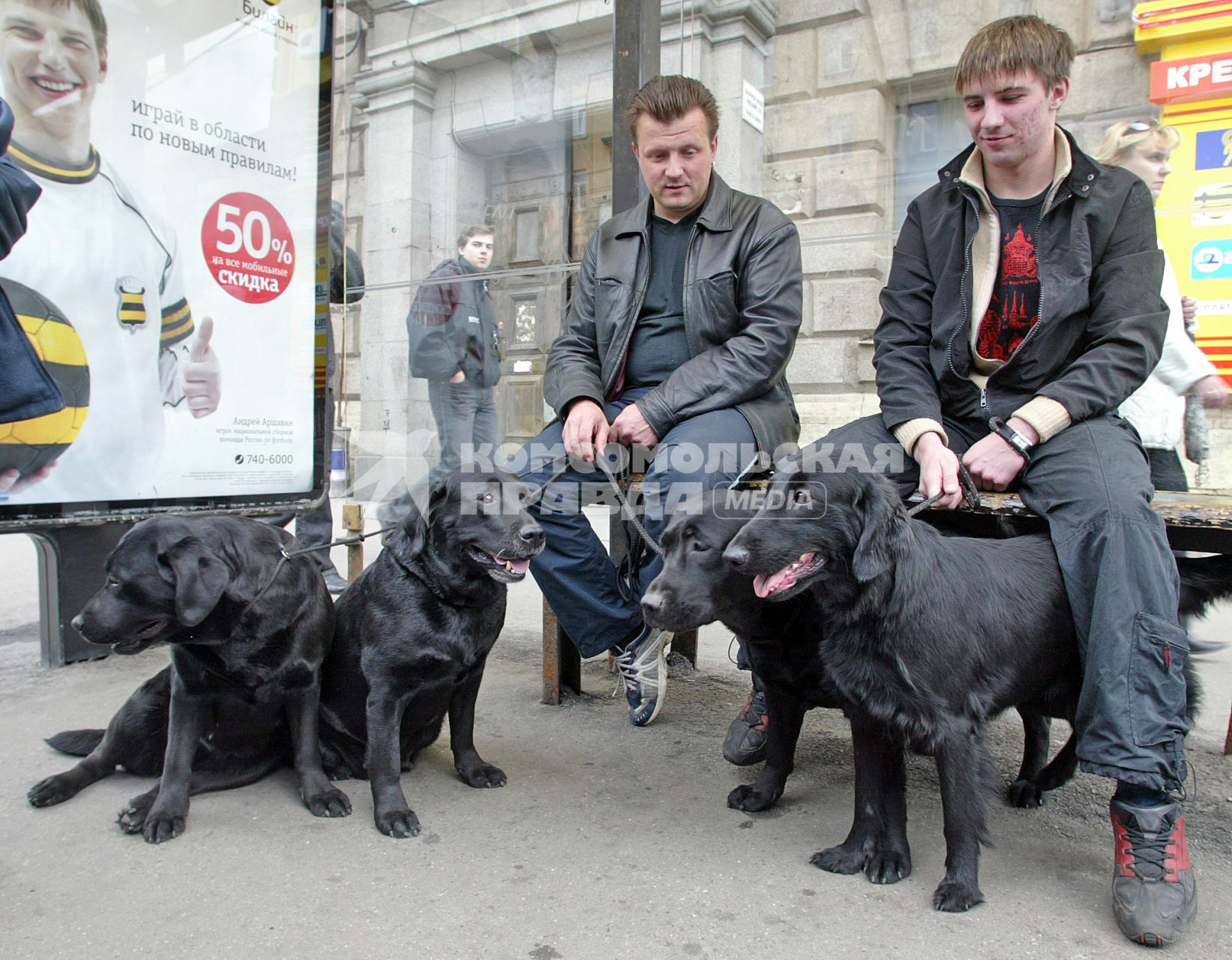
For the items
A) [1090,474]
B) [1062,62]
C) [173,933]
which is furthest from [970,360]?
[173,933]

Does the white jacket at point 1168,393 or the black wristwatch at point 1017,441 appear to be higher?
the white jacket at point 1168,393

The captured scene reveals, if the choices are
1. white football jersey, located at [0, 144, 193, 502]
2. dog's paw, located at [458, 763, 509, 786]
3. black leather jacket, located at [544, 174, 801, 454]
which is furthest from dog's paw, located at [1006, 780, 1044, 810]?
white football jersey, located at [0, 144, 193, 502]

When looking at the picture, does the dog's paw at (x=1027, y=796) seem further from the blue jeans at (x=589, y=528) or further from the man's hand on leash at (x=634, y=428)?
the man's hand on leash at (x=634, y=428)

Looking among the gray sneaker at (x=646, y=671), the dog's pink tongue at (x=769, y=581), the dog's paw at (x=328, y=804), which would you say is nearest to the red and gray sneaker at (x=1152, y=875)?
the dog's pink tongue at (x=769, y=581)

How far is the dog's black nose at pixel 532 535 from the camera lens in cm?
222

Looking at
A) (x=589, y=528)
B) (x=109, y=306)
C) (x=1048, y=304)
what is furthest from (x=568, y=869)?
(x=109, y=306)

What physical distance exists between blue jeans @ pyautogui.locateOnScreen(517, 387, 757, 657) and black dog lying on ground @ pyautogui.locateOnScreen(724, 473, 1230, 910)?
78 cm

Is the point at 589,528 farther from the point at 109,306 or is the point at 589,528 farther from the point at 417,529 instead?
the point at 109,306

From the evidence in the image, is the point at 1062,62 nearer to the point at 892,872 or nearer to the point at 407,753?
the point at 892,872

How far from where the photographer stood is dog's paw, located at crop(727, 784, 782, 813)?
2.30m

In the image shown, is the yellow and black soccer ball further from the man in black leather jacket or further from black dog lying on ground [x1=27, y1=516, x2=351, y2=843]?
the man in black leather jacket

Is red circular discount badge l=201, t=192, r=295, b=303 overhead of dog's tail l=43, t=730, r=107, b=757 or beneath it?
overhead

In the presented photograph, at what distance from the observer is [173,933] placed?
1.70 meters

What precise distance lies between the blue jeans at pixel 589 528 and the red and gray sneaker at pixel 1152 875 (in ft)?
4.40
